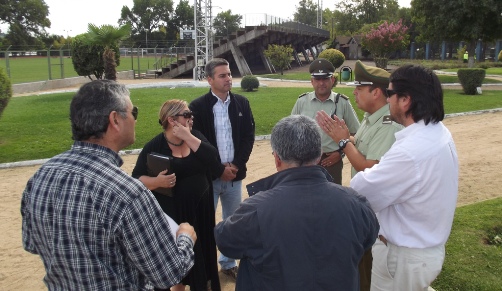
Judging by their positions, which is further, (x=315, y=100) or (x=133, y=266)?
(x=315, y=100)

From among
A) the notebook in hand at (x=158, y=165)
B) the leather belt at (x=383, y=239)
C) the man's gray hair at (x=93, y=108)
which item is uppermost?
the man's gray hair at (x=93, y=108)

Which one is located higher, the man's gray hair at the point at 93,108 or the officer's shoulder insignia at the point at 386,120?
the man's gray hair at the point at 93,108

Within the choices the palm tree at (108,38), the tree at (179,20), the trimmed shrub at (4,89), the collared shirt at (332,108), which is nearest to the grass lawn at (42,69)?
the palm tree at (108,38)

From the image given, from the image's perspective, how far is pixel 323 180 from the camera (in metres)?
1.97

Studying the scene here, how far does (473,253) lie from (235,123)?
2735 millimetres

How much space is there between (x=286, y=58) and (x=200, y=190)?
91.7 ft

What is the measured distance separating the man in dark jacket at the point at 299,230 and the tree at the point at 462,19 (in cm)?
2439

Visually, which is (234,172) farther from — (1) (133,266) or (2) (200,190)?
(1) (133,266)

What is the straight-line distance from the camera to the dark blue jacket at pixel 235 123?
171 inches

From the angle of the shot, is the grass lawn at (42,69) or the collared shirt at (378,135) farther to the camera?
the grass lawn at (42,69)

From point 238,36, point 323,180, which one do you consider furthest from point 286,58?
point 323,180

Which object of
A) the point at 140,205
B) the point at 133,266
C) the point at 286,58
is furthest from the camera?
the point at 286,58

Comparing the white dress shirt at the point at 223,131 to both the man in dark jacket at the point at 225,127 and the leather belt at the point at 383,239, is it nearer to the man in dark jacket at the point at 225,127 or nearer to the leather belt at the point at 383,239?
the man in dark jacket at the point at 225,127

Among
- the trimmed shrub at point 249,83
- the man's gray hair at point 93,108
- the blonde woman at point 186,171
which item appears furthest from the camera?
the trimmed shrub at point 249,83
